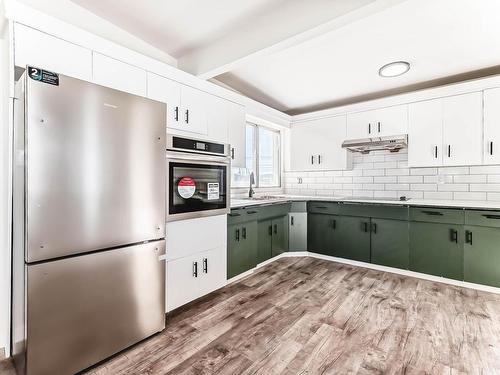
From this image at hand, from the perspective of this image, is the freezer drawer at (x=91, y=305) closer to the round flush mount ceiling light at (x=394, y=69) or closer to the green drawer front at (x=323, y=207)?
the green drawer front at (x=323, y=207)

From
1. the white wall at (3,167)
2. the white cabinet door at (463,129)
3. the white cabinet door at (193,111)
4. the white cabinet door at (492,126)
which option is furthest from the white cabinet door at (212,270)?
the white cabinet door at (492,126)

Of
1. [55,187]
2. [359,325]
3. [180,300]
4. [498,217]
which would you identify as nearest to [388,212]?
[498,217]

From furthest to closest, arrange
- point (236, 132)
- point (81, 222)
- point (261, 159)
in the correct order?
point (261, 159) → point (236, 132) → point (81, 222)

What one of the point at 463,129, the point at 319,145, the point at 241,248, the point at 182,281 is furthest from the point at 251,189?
the point at 463,129

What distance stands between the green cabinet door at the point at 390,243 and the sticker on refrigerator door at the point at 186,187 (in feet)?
7.78

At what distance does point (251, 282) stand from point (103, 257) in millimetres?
1771

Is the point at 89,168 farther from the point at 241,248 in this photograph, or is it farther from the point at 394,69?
the point at 394,69

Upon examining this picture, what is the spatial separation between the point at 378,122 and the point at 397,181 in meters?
0.88

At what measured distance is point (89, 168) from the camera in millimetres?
1464

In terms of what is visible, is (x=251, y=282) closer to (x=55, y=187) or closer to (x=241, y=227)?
(x=241, y=227)

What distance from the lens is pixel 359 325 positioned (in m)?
2.04

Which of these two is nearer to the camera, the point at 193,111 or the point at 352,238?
the point at 193,111

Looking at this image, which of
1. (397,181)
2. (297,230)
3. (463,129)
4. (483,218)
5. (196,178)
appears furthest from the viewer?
(297,230)

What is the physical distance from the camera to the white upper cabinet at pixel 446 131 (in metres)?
2.96
